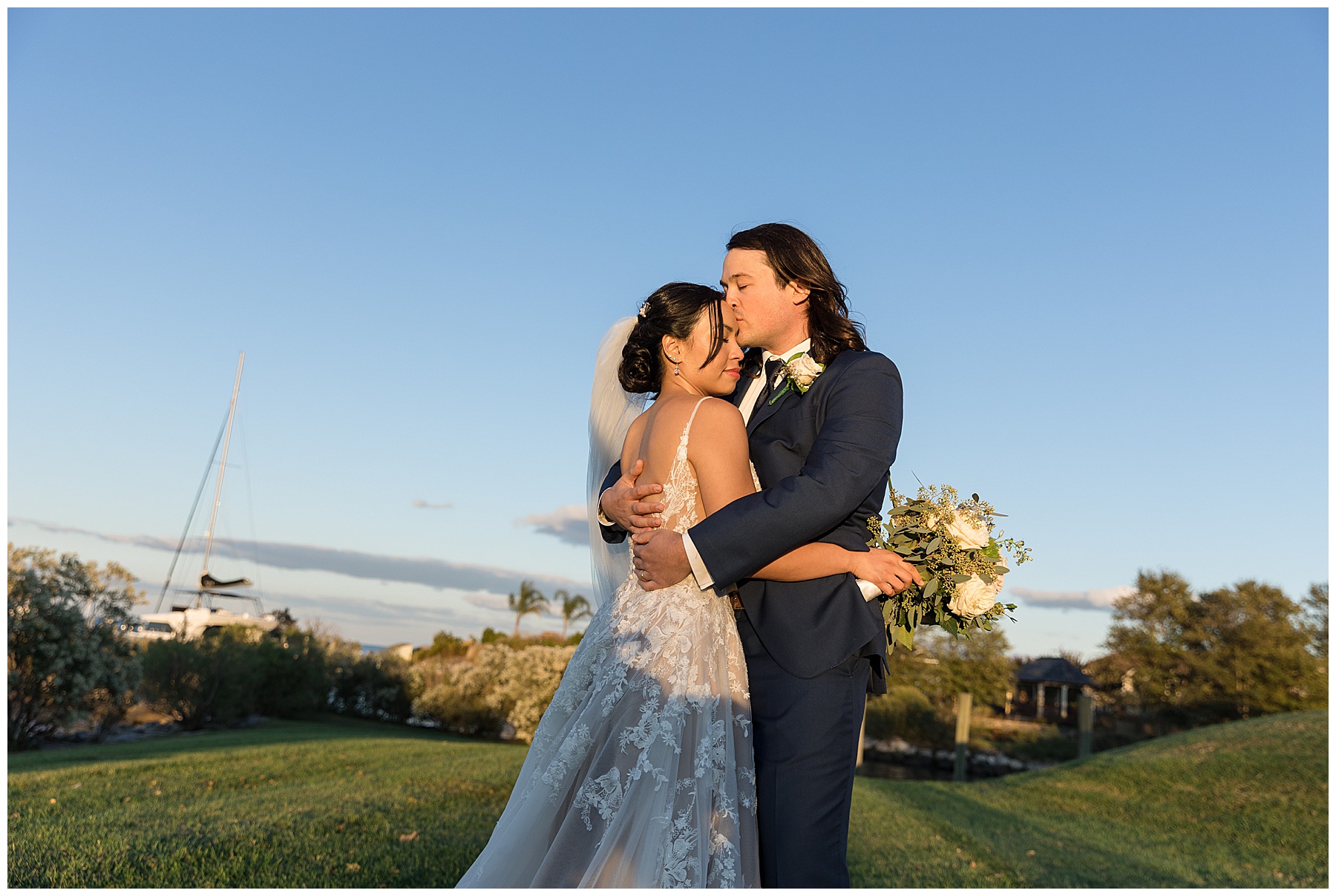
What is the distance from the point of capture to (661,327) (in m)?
3.83

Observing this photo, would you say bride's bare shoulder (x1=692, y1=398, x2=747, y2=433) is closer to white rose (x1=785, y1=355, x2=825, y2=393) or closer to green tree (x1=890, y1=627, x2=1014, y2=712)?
white rose (x1=785, y1=355, x2=825, y2=393)

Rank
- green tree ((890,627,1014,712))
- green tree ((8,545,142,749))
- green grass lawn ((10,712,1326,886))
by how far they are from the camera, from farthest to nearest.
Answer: green tree ((890,627,1014,712)) < green tree ((8,545,142,749)) < green grass lawn ((10,712,1326,886))

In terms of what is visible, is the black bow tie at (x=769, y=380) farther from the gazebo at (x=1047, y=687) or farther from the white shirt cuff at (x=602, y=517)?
the gazebo at (x=1047, y=687)

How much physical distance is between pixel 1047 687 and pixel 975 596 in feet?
163

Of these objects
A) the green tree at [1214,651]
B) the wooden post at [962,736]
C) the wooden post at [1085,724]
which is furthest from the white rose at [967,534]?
the green tree at [1214,651]

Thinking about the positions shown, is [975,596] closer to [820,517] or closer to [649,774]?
[820,517]

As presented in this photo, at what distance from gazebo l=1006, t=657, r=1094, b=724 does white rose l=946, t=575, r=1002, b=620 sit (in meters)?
41.7

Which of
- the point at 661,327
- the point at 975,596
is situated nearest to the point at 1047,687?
the point at 975,596

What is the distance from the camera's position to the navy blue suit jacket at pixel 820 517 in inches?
117

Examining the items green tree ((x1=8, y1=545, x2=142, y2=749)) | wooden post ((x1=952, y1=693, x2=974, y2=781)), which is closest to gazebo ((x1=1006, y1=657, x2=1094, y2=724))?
wooden post ((x1=952, y1=693, x2=974, y2=781))

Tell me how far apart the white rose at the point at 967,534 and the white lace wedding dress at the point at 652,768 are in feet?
2.95

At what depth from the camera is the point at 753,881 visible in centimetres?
297

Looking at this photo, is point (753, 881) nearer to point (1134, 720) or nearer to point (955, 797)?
point (955, 797)

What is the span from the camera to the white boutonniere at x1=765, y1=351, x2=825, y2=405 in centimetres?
338
